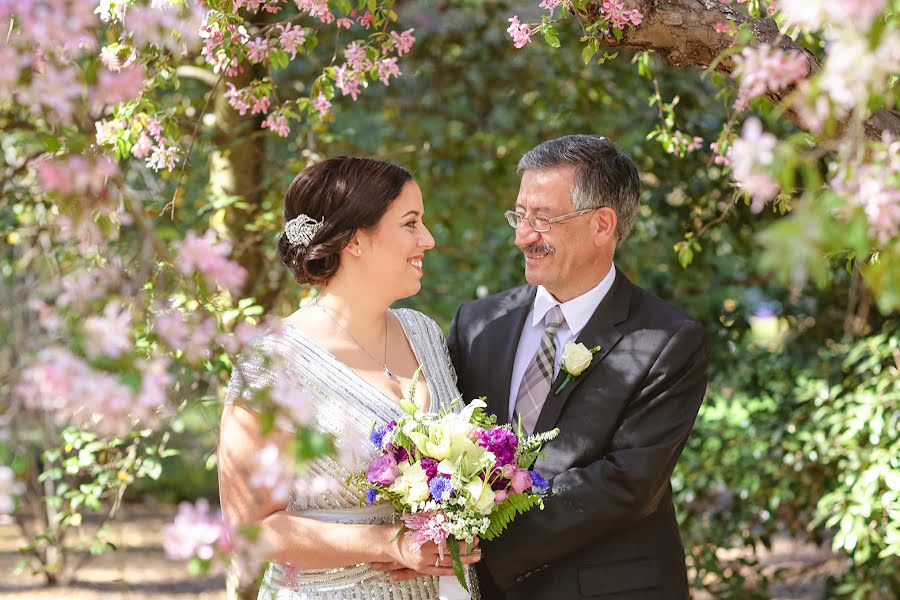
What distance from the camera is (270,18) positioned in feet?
15.1

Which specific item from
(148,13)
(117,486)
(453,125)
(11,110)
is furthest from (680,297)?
Result: (148,13)

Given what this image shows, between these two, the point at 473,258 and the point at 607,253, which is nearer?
the point at 607,253

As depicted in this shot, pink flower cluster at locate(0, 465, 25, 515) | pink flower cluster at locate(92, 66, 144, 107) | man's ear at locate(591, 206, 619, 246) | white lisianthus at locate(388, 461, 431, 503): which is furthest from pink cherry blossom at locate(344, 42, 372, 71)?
pink flower cluster at locate(0, 465, 25, 515)

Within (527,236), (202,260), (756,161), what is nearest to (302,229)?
(527,236)

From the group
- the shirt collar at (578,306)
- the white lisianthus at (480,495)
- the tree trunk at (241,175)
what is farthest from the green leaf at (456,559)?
the tree trunk at (241,175)

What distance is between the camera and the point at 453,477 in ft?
8.28

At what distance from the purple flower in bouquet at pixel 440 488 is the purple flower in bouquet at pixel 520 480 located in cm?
16

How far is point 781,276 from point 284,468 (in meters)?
0.74

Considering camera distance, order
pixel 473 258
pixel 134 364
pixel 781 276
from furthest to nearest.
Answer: pixel 473 258 → pixel 134 364 → pixel 781 276

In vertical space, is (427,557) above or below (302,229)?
below

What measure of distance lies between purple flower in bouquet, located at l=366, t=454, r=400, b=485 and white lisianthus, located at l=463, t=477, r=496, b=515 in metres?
0.18

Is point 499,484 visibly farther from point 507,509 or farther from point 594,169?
point 594,169

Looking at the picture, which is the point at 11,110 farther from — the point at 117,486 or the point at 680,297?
the point at 680,297

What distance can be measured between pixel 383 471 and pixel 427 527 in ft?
0.56
